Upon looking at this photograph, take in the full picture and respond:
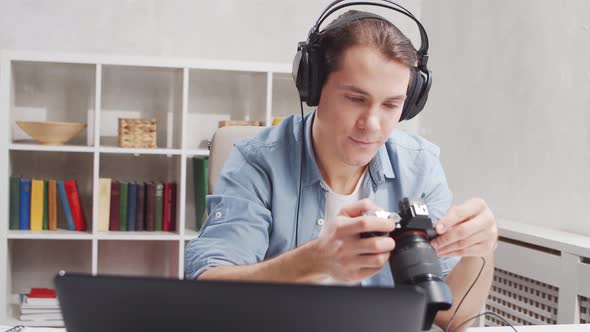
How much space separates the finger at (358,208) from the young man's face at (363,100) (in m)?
0.40

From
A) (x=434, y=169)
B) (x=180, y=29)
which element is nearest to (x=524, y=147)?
(x=434, y=169)

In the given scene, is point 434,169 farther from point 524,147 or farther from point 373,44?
point 524,147

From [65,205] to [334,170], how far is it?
1.81 metres

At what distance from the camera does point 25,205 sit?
2.82 m

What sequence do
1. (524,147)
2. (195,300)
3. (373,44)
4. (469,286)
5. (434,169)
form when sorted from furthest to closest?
(524,147) < (434,169) < (373,44) < (469,286) < (195,300)

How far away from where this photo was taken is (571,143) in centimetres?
224

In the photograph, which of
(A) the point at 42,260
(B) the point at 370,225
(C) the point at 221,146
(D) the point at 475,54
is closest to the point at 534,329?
(B) the point at 370,225

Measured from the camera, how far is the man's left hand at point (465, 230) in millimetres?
893

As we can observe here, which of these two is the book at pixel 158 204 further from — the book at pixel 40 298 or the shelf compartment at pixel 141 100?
the book at pixel 40 298

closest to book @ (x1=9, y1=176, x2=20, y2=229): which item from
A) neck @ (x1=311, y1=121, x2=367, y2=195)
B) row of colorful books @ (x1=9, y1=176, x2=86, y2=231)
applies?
row of colorful books @ (x1=9, y1=176, x2=86, y2=231)

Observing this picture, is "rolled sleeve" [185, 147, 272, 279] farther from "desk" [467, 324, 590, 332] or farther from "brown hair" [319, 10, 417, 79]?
"desk" [467, 324, 590, 332]

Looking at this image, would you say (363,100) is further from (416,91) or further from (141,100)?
(141,100)

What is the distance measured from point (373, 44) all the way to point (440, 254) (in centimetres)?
53

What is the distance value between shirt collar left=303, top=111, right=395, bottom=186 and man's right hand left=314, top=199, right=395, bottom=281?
0.51 metres
